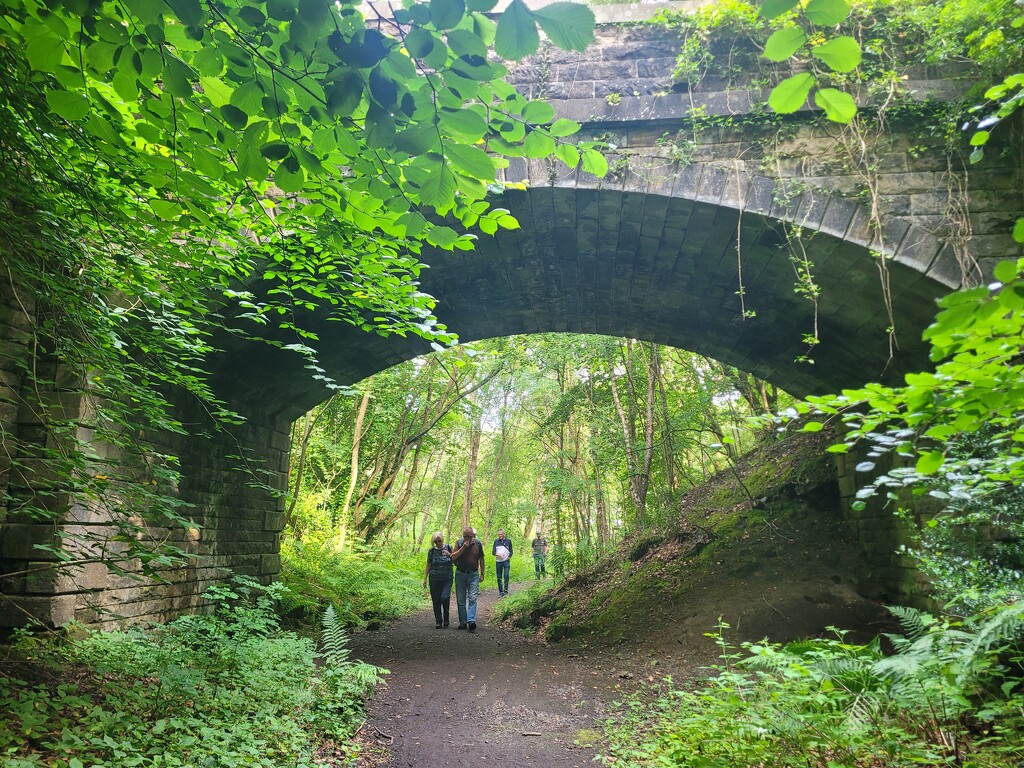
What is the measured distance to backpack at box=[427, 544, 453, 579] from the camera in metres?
8.06

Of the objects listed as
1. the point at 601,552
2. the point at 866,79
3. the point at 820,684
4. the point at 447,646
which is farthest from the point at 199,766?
the point at 601,552

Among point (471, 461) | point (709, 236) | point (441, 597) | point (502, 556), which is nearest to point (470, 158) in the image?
point (709, 236)

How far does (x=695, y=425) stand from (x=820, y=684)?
19.8 ft

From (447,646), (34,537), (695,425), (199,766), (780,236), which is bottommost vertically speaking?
(447,646)

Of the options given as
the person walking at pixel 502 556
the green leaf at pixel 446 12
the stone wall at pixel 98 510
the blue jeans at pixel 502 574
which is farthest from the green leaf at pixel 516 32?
the blue jeans at pixel 502 574

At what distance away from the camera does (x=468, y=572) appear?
8.11 meters

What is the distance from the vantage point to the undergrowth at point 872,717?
101 inches

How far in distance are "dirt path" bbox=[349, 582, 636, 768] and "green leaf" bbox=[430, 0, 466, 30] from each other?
386cm

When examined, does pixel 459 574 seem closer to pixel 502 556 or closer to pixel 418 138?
pixel 502 556

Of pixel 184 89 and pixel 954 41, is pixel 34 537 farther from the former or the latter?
pixel 954 41

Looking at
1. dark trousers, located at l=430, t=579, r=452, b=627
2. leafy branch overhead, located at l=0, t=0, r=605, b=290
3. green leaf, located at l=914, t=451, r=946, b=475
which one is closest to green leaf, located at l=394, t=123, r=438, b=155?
leafy branch overhead, located at l=0, t=0, r=605, b=290

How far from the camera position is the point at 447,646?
7.16m

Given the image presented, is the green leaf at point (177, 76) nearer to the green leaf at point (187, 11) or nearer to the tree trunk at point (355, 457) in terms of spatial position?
the green leaf at point (187, 11)

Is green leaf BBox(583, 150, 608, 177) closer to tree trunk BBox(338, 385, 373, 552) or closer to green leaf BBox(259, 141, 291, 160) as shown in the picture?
green leaf BBox(259, 141, 291, 160)
